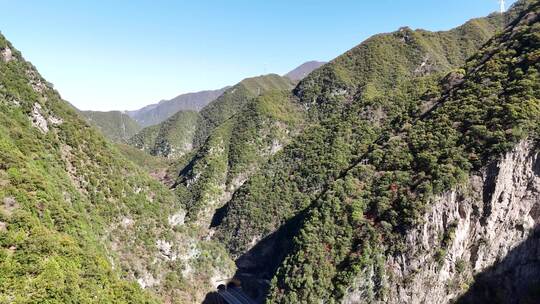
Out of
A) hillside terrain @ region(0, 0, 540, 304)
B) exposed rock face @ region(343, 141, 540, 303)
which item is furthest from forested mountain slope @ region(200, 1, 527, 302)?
exposed rock face @ region(343, 141, 540, 303)

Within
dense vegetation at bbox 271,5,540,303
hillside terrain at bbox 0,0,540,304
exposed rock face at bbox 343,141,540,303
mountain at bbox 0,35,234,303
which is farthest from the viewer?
dense vegetation at bbox 271,5,540,303

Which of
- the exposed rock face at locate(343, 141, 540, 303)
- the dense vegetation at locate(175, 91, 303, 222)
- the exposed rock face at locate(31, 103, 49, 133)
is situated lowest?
the exposed rock face at locate(343, 141, 540, 303)

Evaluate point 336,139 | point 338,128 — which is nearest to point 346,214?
point 336,139

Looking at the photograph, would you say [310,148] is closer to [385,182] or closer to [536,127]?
[385,182]

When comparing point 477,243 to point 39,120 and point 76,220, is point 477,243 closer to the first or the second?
point 76,220

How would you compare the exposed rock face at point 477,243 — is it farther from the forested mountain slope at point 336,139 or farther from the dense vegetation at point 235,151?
the dense vegetation at point 235,151

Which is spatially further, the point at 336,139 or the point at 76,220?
the point at 336,139

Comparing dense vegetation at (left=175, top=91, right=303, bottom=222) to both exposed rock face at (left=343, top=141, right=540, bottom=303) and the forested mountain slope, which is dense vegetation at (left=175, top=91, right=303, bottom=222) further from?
exposed rock face at (left=343, top=141, right=540, bottom=303)

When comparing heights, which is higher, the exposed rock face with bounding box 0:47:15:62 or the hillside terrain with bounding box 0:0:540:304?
the exposed rock face with bounding box 0:47:15:62
